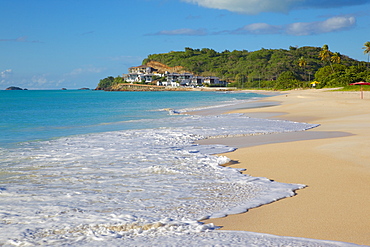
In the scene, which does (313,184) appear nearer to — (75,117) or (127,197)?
(127,197)

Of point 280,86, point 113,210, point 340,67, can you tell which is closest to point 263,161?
point 113,210

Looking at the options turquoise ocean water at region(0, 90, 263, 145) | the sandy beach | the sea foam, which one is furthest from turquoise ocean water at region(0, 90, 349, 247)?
turquoise ocean water at region(0, 90, 263, 145)

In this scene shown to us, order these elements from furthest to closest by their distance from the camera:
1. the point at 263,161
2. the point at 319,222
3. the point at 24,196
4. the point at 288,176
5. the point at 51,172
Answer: the point at 263,161
the point at 51,172
the point at 288,176
the point at 24,196
the point at 319,222

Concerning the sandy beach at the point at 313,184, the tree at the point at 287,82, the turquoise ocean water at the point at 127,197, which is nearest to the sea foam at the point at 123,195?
the turquoise ocean water at the point at 127,197

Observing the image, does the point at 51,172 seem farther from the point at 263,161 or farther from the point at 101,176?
the point at 263,161

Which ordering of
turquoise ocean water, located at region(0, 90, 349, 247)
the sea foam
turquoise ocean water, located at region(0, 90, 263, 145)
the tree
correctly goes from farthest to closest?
the tree < turquoise ocean water, located at region(0, 90, 263, 145) < the sea foam < turquoise ocean water, located at region(0, 90, 349, 247)

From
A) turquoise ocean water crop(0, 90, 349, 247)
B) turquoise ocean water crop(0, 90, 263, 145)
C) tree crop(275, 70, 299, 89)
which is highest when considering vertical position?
tree crop(275, 70, 299, 89)

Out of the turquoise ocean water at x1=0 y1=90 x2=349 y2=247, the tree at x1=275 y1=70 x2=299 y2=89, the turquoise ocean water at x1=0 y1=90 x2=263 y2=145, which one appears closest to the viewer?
the turquoise ocean water at x1=0 y1=90 x2=349 y2=247

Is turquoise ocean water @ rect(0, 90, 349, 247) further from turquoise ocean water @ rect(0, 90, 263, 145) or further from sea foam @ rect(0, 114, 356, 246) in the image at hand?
turquoise ocean water @ rect(0, 90, 263, 145)

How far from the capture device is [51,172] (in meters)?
8.24

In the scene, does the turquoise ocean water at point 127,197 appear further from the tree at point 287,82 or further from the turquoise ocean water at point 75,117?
the tree at point 287,82

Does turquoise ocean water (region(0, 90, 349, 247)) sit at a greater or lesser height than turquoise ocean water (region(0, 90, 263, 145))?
greater

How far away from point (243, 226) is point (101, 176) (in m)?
3.83

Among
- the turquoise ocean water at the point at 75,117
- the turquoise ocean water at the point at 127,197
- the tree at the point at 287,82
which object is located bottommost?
the turquoise ocean water at the point at 75,117
